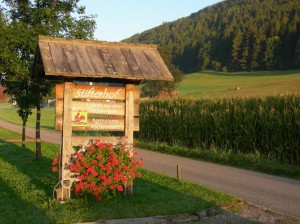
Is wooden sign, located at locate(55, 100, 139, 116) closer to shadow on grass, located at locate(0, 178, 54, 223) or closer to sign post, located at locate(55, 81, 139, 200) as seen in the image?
sign post, located at locate(55, 81, 139, 200)

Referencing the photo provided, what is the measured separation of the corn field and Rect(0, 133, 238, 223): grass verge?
18.1 feet

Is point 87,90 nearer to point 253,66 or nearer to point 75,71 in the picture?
point 75,71

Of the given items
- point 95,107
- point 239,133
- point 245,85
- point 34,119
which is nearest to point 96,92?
point 95,107

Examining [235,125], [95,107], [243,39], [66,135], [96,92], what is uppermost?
[243,39]

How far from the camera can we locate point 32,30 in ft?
43.0

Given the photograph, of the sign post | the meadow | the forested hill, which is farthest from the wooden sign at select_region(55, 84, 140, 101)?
the forested hill

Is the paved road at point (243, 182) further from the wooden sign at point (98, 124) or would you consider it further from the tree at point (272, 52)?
the tree at point (272, 52)

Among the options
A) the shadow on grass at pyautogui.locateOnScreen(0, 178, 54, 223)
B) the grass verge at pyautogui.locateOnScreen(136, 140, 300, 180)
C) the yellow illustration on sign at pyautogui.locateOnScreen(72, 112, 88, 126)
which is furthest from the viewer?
the grass verge at pyautogui.locateOnScreen(136, 140, 300, 180)

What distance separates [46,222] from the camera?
21.8ft

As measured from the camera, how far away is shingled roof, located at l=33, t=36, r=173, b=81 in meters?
7.98

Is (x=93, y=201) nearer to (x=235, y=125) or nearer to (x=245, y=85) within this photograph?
(x=235, y=125)

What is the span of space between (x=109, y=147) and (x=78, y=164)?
71 cm

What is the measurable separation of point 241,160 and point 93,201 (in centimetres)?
774

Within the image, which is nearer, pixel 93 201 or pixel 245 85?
pixel 93 201
